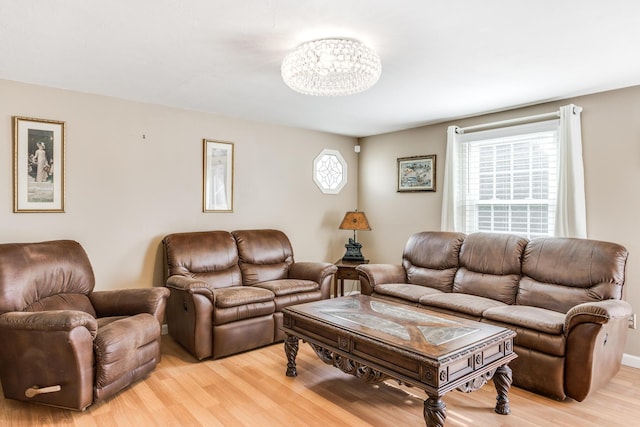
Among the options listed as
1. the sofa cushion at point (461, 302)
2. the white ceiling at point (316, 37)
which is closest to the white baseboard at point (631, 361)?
the sofa cushion at point (461, 302)

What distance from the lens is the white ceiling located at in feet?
6.61

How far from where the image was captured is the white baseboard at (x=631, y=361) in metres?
3.24

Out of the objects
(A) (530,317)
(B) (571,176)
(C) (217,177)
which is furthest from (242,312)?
(B) (571,176)

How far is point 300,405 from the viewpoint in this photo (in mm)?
2566

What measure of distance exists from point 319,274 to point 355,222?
123cm

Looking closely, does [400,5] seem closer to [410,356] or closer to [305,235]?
[410,356]

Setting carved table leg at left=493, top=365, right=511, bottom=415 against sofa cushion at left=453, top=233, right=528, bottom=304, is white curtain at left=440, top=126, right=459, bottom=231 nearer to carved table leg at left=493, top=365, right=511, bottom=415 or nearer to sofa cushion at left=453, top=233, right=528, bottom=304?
sofa cushion at left=453, top=233, right=528, bottom=304

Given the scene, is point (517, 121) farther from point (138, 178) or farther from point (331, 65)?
point (138, 178)

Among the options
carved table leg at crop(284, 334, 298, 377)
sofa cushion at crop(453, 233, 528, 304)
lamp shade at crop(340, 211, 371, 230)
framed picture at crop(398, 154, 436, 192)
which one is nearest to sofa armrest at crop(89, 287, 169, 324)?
carved table leg at crop(284, 334, 298, 377)

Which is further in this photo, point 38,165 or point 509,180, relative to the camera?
point 509,180

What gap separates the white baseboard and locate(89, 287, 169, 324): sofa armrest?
12.7 feet

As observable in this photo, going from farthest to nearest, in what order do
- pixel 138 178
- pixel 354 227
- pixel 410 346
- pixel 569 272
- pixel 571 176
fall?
pixel 354 227
pixel 138 178
pixel 571 176
pixel 569 272
pixel 410 346

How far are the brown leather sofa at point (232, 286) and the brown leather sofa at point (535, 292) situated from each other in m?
0.82

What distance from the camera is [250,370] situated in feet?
10.3
